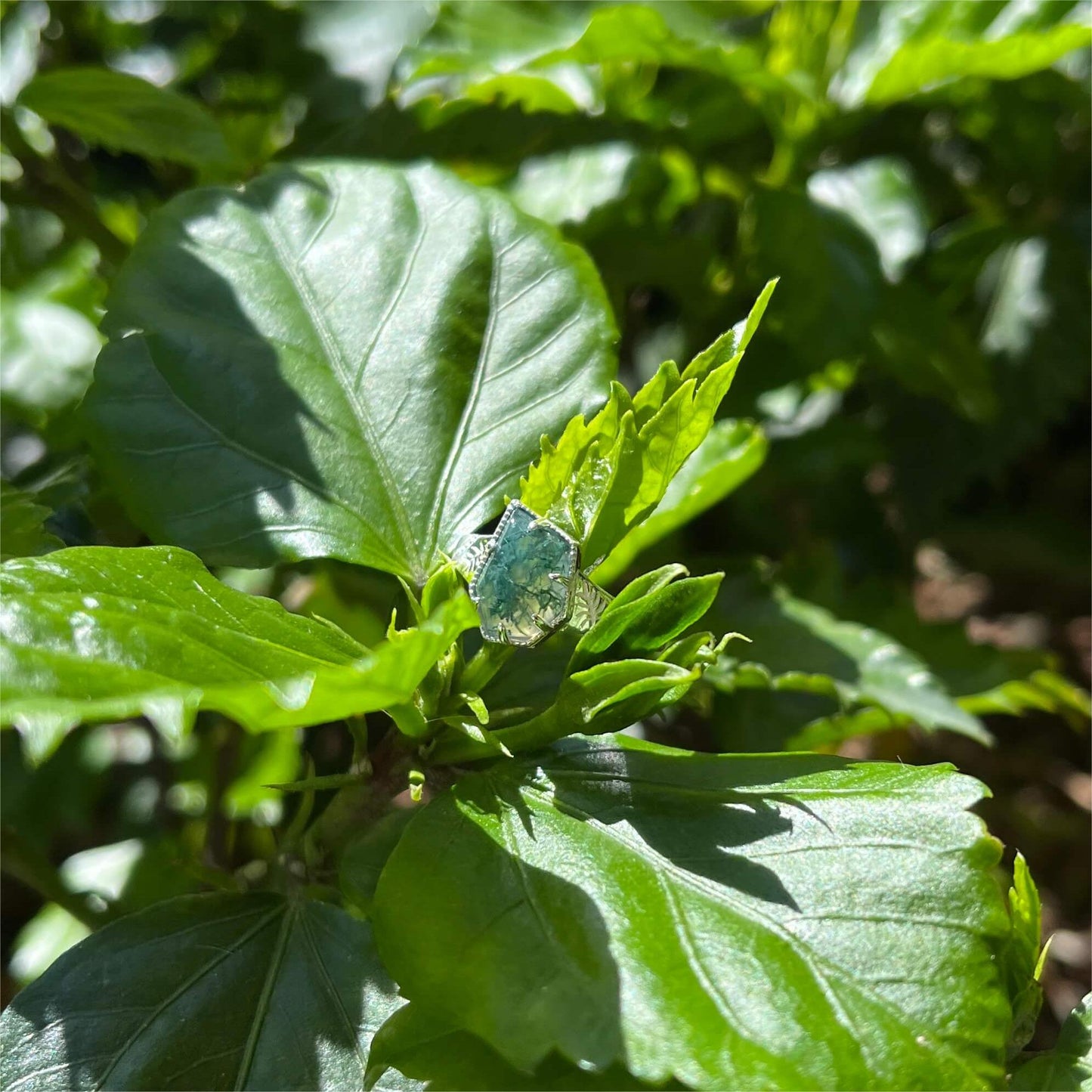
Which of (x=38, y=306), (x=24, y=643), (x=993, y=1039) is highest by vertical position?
(x=24, y=643)

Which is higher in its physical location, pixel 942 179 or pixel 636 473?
pixel 636 473

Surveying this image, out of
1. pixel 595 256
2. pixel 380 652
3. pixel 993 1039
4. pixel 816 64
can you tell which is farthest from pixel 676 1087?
pixel 816 64

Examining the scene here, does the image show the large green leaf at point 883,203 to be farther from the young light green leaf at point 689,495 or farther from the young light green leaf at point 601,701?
the young light green leaf at point 601,701

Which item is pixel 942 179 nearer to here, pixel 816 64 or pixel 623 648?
pixel 816 64

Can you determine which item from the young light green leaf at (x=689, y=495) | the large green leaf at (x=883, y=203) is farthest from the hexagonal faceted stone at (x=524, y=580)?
the large green leaf at (x=883, y=203)

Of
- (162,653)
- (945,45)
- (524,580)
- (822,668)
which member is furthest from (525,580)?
(945,45)

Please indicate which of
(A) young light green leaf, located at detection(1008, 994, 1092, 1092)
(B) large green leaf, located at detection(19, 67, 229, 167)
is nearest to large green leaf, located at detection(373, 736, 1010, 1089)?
(A) young light green leaf, located at detection(1008, 994, 1092, 1092)

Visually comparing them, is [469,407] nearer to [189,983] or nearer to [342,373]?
[342,373]
